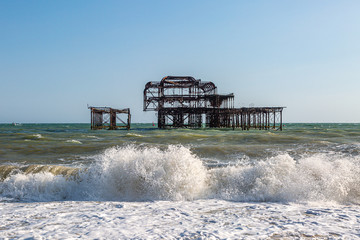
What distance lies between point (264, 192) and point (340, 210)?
5.56 ft

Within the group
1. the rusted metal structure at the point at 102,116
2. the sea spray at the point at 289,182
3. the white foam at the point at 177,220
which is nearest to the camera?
the white foam at the point at 177,220

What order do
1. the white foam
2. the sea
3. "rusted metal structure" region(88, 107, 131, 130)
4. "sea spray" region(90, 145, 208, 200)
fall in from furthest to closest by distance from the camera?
"rusted metal structure" region(88, 107, 131, 130)
"sea spray" region(90, 145, 208, 200)
the sea
the white foam

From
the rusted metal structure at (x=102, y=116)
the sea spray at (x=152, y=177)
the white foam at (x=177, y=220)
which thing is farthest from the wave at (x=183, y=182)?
the rusted metal structure at (x=102, y=116)

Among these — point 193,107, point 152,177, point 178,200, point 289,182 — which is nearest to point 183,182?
point 178,200

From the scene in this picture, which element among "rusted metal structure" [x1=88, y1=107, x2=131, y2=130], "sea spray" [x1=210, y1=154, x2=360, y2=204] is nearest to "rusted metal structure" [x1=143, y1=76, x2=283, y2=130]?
"rusted metal structure" [x1=88, y1=107, x2=131, y2=130]

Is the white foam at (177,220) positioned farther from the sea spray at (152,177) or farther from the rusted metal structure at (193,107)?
the rusted metal structure at (193,107)

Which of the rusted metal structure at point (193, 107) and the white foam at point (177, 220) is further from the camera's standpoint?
the rusted metal structure at point (193, 107)

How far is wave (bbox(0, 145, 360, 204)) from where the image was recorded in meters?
7.04

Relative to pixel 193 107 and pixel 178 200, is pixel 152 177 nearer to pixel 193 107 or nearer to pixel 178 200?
pixel 178 200

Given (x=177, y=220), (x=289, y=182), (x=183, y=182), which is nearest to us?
(x=177, y=220)

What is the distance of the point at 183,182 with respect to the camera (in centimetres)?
749

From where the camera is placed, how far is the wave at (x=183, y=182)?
23.1 ft

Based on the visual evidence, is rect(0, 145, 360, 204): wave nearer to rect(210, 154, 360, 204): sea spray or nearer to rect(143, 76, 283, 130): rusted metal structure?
rect(210, 154, 360, 204): sea spray

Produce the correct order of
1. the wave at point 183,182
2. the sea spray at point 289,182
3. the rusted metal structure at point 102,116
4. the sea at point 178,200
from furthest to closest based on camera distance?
the rusted metal structure at point 102,116, the wave at point 183,182, the sea spray at point 289,182, the sea at point 178,200
